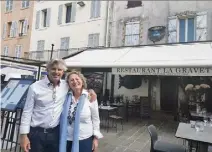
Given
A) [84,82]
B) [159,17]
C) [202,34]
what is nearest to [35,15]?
[159,17]

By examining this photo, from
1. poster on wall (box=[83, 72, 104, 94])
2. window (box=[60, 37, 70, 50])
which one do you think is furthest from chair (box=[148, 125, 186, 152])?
window (box=[60, 37, 70, 50])

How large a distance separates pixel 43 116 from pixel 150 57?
22.3 feet

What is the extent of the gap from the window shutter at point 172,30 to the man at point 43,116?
11313mm

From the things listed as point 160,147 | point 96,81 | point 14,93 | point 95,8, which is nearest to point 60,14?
point 95,8

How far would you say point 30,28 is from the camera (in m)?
20.5

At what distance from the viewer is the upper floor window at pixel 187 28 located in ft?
39.8

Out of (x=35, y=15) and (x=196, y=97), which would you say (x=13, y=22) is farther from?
(x=196, y=97)

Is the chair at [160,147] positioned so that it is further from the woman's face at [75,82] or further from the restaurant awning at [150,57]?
the restaurant awning at [150,57]

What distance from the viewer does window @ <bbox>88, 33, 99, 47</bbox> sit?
634 inches

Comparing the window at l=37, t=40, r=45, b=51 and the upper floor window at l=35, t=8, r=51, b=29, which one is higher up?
the upper floor window at l=35, t=8, r=51, b=29

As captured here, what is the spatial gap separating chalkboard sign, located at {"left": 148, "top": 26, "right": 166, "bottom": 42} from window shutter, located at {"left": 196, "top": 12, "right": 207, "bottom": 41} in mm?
1917

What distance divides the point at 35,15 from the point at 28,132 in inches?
772

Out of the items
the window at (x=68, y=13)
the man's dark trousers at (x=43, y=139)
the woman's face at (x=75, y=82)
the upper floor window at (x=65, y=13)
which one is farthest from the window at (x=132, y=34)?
the man's dark trousers at (x=43, y=139)

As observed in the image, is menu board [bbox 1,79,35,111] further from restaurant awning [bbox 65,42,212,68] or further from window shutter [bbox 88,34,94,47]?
window shutter [bbox 88,34,94,47]
